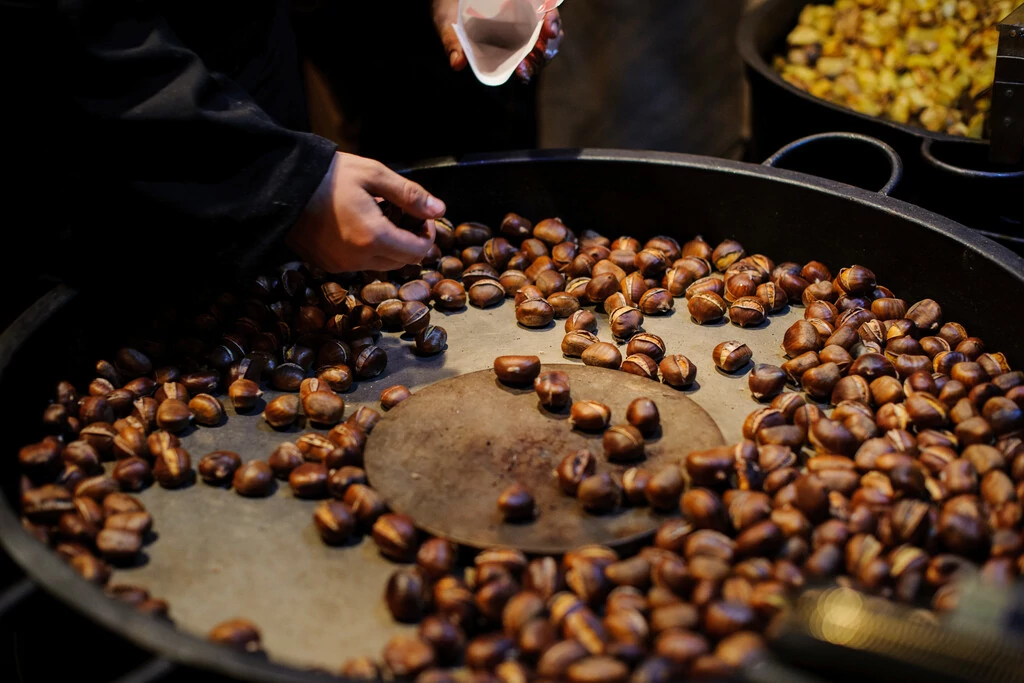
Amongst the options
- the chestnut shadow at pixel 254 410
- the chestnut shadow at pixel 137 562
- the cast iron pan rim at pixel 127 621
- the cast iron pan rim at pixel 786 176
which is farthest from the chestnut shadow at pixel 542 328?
the cast iron pan rim at pixel 127 621

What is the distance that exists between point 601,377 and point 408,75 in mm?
1141

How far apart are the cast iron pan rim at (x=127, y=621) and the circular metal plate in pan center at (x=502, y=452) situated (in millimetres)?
387

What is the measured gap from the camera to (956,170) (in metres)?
1.75

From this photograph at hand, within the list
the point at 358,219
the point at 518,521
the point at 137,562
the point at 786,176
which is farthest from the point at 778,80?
the point at 137,562

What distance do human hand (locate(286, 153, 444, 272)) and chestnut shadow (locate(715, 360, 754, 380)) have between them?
55cm

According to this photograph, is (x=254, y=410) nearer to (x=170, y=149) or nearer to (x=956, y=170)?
(x=170, y=149)

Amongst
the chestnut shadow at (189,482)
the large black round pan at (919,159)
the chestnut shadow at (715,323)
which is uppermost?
the large black round pan at (919,159)

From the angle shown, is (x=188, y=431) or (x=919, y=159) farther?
(x=919, y=159)

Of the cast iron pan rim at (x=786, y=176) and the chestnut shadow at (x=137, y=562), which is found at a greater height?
the cast iron pan rim at (x=786, y=176)

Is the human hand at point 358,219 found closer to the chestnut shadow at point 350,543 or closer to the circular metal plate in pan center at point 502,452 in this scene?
the circular metal plate in pan center at point 502,452

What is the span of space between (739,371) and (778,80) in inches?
37.7

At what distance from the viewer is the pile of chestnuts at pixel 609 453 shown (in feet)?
3.59

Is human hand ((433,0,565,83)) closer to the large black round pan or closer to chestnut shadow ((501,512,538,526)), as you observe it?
the large black round pan

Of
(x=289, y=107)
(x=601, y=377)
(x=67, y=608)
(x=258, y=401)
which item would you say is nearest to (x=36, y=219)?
(x=258, y=401)
